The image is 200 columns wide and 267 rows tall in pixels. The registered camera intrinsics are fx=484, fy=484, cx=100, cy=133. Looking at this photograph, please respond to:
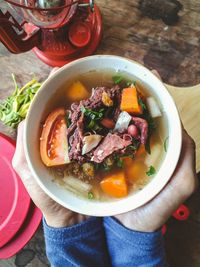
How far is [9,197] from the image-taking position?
53.0 inches

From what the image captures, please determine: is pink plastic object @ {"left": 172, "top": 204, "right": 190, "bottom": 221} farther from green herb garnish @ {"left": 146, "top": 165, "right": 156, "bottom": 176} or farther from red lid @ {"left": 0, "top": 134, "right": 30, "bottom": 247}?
red lid @ {"left": 0, "top": 134, "right": 30, "bottom": 247}

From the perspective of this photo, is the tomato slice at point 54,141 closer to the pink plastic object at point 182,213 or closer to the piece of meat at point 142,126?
the piece of meat at point 142,126

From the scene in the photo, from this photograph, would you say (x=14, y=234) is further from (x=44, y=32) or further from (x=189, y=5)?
(x=189, y=5)

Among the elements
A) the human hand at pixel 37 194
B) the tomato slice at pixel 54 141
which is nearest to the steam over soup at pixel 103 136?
the tomato slice at pixel 54 141

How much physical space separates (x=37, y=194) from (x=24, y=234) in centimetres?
19

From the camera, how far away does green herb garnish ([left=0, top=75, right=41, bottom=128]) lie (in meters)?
1.33

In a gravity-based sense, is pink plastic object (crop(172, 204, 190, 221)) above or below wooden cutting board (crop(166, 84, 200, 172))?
below

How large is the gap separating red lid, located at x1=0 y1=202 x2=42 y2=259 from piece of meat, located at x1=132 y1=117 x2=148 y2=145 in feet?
1.37

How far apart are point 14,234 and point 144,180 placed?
430 mm

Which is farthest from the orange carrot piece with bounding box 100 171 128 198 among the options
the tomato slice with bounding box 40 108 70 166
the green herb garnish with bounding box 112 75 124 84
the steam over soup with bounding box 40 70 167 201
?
the green herb garnish with bounding box 112 75 124 84

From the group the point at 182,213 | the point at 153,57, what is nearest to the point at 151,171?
the point at 182,213

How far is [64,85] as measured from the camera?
110cm

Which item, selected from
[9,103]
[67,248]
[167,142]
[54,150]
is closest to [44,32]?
[9,103]

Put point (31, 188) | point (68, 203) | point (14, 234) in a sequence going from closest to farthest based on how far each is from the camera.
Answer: point (68, 203)
point (31, 188)
point (14, 234)
